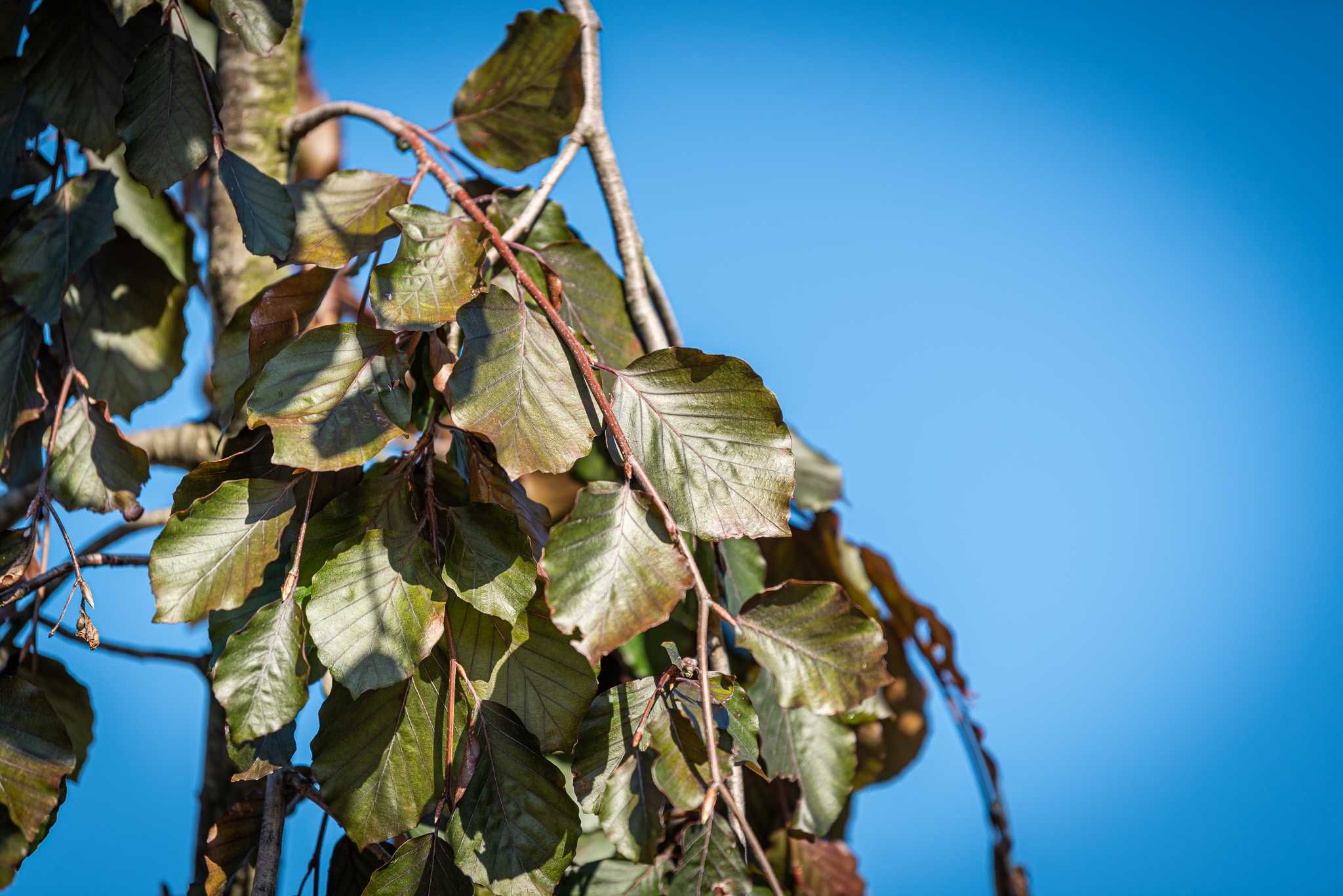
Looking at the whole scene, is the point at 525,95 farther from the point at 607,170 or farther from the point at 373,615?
the point at 373,615

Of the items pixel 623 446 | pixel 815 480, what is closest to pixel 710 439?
pixel 623 446

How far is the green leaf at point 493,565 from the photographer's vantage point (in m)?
0.25

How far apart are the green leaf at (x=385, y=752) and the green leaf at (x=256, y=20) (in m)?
0.20

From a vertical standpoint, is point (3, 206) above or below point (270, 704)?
above

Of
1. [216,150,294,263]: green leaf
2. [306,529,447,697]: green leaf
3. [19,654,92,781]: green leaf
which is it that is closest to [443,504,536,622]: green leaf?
[306,529,447,697]: green leaf

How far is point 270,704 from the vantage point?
0.83 ft

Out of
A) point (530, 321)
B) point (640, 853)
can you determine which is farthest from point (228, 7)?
point (640, 853)

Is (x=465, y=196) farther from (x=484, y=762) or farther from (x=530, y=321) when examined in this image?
(x=484, y=762)

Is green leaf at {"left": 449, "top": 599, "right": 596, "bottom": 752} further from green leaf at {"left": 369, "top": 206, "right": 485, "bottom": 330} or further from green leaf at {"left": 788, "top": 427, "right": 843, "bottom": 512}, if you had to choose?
green leaf at {"left": 788, "top": 427, "right": 843, "bottom": 512}

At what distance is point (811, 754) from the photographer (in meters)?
0.39

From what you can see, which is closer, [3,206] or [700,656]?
[700,656]

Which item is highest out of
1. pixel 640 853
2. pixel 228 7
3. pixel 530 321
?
pixel 228 7

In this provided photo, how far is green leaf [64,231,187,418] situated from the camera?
15.5 inches

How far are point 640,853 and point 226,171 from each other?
0.78 feet
